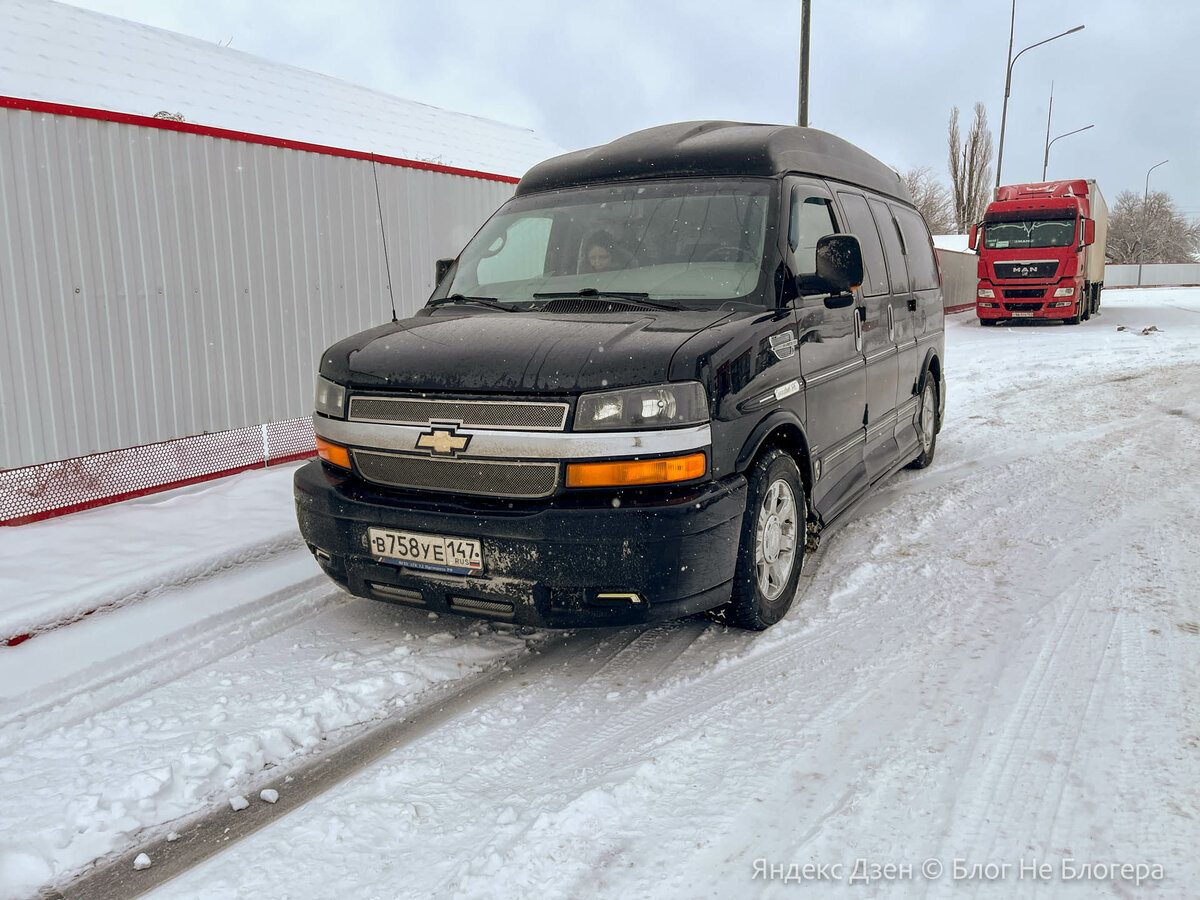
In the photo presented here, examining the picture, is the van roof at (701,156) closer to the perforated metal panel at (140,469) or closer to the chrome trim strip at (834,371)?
the chrome trim strip at (834,371)

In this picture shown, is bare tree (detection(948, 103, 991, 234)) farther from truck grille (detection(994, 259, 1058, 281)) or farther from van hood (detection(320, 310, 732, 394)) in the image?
van hood (detection(320, 310, 732, 394))

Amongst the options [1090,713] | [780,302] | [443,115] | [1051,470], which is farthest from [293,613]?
[443,115]

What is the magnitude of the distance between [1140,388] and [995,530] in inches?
294

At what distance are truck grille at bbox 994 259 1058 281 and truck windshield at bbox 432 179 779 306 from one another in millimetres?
20270

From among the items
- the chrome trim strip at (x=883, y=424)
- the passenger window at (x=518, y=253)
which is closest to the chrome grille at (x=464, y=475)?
the passenger window at (x=518, y=253)

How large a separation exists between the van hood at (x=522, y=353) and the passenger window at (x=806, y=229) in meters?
0.73

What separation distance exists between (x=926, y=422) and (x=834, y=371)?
2.82 metres

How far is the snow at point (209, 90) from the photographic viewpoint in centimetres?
1819

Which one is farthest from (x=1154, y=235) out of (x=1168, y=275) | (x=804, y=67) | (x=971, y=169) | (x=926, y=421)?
(x=926, y=421)

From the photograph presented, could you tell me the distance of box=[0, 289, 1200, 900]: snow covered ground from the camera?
2346 millimetres

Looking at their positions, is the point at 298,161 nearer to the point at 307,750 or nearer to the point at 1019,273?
the point at 307,750

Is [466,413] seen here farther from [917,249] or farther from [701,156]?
[917,249]

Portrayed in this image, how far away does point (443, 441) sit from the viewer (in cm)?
331

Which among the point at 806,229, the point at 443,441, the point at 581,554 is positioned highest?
the point at 806,229
